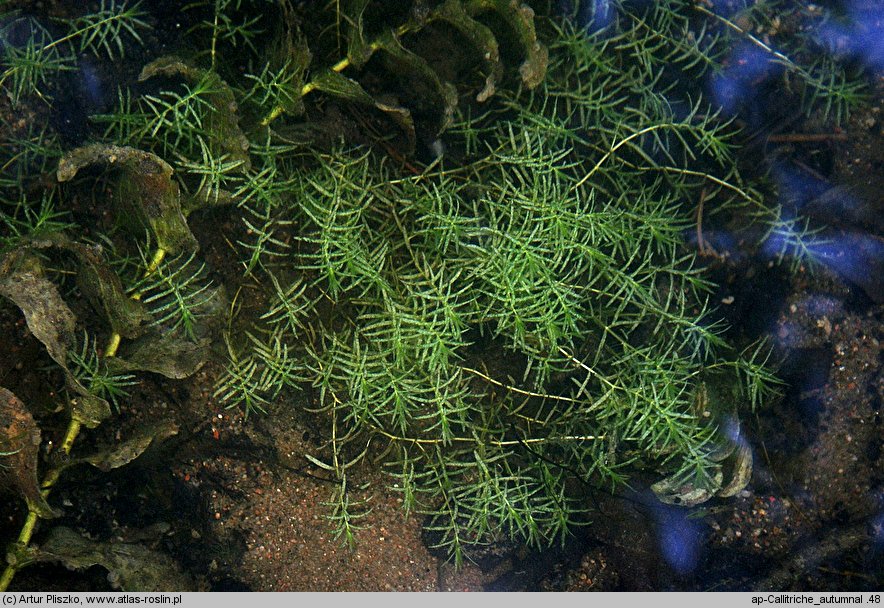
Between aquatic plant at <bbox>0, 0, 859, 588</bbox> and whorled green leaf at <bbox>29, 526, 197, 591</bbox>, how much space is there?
100mm

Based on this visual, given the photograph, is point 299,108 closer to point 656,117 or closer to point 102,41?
point 102,41

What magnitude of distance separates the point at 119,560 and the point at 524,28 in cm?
215

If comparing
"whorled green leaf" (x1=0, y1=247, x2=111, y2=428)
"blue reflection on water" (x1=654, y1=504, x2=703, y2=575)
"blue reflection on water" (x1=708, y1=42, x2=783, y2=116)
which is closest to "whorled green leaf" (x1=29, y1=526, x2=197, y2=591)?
"whorled green leaf" (x1=0, y1=247, x2=111, y2=428)

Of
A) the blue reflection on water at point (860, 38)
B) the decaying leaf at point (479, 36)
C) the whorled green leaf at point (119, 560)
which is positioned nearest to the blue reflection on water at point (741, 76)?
the blue reflection on water at point (860, 38)

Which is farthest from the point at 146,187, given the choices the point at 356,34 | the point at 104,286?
the point at 356,34

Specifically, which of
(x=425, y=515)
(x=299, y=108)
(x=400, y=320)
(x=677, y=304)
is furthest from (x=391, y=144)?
(x=425, y=515)

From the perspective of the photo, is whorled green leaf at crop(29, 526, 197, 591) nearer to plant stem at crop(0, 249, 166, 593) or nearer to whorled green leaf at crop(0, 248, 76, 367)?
plant stem at crop(0, 249, 166, 593)

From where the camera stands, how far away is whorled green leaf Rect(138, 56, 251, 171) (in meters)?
2.25

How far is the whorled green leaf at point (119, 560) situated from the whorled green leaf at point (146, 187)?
0.98m

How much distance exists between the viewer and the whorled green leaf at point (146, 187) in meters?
2.18

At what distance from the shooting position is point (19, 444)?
218cm

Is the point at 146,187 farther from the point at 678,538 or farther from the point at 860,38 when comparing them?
the point at 860,38

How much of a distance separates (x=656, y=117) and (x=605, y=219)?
44cm

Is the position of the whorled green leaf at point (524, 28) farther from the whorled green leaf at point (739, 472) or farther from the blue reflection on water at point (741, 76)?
the whorled green leaf at point (739, 472)
